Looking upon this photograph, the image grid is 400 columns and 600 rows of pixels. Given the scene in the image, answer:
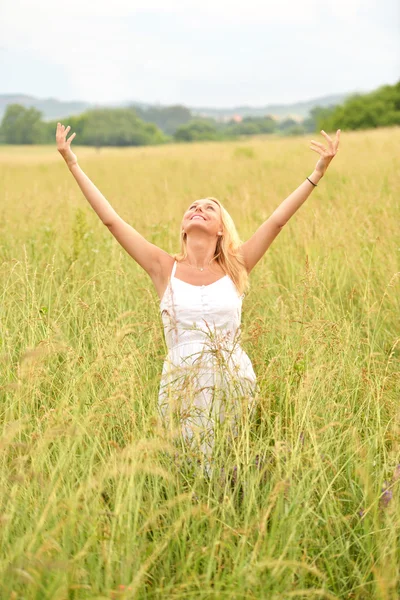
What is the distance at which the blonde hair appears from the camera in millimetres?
3117

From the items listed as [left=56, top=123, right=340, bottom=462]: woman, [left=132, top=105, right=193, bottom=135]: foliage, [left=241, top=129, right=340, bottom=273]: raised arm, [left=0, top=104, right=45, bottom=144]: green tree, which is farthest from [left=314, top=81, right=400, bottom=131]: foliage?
[left=132, top=105, right=193, bottom=135]: foliage

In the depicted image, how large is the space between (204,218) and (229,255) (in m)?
0.22

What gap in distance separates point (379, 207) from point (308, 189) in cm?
254

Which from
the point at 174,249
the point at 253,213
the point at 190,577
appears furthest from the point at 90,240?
the point at 190,577

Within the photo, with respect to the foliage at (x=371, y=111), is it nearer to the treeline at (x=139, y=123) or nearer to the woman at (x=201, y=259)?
the treeline at (x=139, y=123)

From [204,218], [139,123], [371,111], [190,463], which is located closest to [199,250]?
[204,218]

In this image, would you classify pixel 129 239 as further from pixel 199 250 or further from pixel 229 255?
pixel 229 255

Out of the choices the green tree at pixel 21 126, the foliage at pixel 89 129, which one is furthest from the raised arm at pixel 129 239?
the green tree at pixel 21 126

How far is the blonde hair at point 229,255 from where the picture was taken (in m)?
3.12

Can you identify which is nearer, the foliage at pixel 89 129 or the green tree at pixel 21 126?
the green tree at pixel 21 126

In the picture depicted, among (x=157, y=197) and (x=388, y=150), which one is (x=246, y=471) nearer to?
(x=157, y=197)

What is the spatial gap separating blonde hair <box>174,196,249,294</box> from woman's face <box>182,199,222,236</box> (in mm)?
40

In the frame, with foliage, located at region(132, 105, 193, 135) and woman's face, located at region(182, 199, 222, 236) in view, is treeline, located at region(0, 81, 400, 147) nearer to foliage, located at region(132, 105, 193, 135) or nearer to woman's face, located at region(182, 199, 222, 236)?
foliage, located at region(132, 105, 193, 135)

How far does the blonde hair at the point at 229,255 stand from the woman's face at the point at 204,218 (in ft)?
0.13
